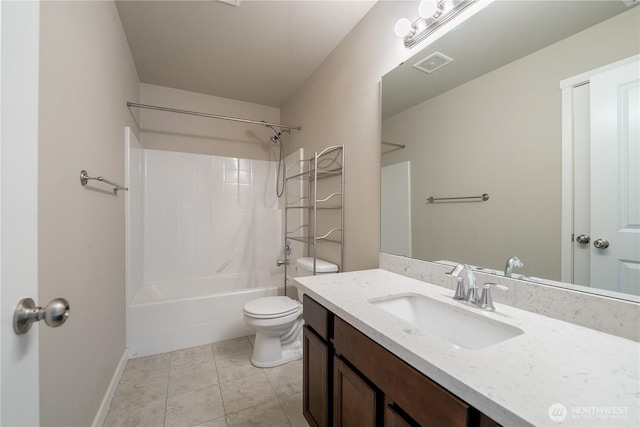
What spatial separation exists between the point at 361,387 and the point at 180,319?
1.91m

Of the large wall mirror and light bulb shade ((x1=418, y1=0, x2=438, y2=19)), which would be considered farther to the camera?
light bulb shade ((x1=418, y1=0, x2=438, y2=19))

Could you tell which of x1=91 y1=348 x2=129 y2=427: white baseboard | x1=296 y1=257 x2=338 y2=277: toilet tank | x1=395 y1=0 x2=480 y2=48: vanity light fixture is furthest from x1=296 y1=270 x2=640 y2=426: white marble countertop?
x1=91 y1=348 x2=129 y2=427: white baseboard

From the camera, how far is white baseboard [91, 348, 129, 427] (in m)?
1.34

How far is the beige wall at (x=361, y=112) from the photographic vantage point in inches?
61.0

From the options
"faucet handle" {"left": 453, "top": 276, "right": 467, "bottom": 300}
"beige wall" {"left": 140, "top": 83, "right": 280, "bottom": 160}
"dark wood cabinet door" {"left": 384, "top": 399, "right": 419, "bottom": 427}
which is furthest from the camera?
"beige wall" {"left": 140, "top": 83, "right": 280, "bottom": 160}

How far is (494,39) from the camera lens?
1.04m

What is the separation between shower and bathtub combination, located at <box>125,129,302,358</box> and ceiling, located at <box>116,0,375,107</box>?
76cm

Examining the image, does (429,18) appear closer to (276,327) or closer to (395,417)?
(395,417)

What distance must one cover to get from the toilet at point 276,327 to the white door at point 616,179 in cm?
143

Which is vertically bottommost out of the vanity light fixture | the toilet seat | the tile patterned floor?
the tile patterned floor

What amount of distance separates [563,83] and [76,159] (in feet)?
6.34

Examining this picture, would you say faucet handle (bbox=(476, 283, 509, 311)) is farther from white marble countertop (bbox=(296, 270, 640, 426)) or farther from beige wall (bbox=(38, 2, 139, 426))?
beige wall (bbox=(38, 2, 139, 426))

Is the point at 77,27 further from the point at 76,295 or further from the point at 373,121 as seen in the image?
the point at 373,121

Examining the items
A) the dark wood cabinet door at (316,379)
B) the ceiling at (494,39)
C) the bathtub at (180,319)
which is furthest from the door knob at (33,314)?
the bathtub at (180,319)
